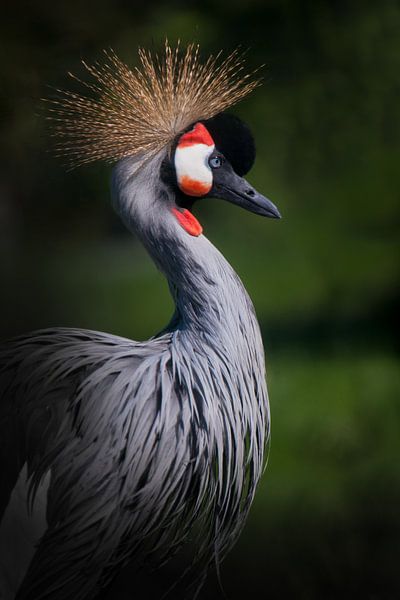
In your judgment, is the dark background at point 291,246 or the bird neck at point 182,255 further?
the dark background at point 291,246

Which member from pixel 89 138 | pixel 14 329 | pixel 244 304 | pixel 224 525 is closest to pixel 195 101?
pixel 89 138

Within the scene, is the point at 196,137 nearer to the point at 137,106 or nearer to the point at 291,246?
the point at 137,106

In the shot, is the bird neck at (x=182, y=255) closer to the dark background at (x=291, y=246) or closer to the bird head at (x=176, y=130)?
the bird head at (x=176, y=130)

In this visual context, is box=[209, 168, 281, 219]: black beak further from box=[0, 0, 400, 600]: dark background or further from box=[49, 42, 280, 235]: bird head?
box=[0, 0, 400, 600]: dark background

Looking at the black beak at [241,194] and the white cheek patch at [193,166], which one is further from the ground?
the white cheek patch at [193,166]

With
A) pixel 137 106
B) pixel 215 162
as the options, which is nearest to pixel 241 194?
pixel 215 162

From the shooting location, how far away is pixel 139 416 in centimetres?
156

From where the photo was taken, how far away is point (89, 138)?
5.29 feet

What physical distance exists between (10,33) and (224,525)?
3.21 ft

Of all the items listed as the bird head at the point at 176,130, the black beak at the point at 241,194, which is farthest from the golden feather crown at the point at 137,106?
the black beak at the point at 241,194

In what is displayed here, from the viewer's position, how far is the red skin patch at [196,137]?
1.56 metres

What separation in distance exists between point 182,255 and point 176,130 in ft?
0.71

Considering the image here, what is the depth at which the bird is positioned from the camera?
61.4 inches

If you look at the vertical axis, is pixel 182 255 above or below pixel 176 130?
below
